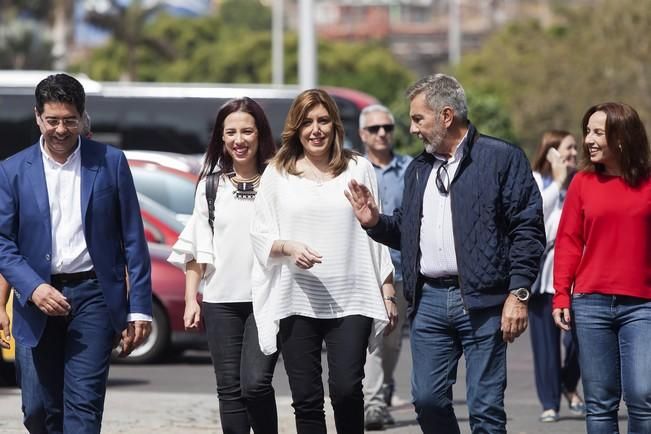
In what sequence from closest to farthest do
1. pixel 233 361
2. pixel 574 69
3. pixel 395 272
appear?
pixel 233 361 → pixel 395 272 → pixel 574 69

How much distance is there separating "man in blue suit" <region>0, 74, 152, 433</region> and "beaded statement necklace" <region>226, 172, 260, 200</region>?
0.89 meters

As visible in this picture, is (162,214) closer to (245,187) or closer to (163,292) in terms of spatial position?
(163,292)

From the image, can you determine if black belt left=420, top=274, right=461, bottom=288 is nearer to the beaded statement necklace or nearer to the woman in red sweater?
the woman in red sweater

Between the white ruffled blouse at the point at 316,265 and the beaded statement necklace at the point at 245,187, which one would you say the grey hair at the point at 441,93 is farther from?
the beaded statement necklace at the point at 245,187

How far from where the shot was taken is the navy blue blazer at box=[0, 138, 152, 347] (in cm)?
632

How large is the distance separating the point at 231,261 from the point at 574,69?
40.9 m

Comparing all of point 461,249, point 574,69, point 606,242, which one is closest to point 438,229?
point 461,249

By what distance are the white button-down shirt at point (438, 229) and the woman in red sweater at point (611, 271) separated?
0.61 meters

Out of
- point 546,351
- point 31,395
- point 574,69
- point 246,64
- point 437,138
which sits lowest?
point 546,351

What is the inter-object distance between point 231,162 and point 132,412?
2.96 m

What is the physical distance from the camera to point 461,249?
6488 mm

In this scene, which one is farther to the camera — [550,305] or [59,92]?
[550,305]

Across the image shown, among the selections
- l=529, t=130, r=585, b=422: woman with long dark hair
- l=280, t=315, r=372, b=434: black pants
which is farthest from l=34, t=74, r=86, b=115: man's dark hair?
l=529, t=130, r=585, b=422: woman with long dark hair

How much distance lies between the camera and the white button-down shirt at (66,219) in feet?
20.8
